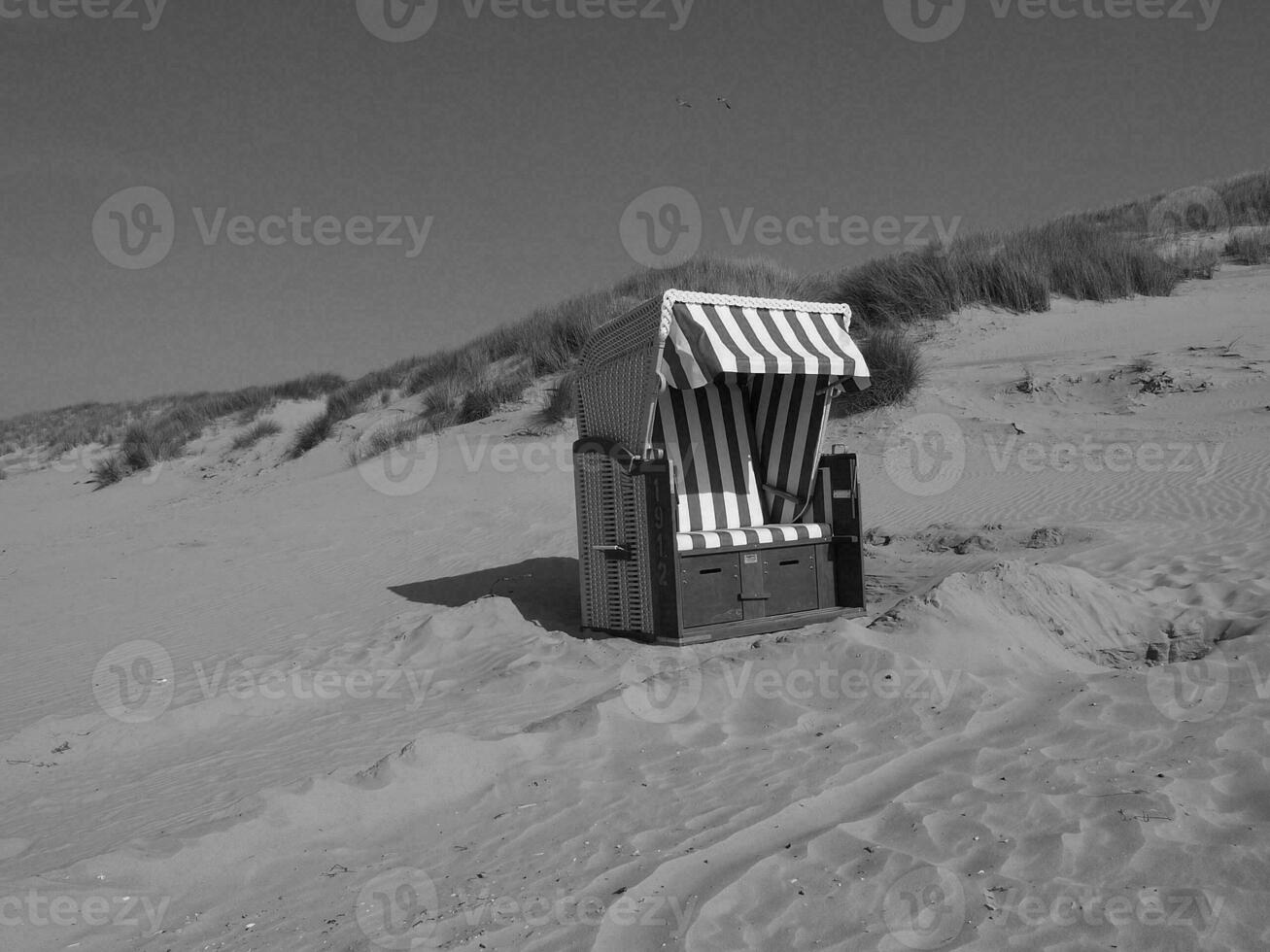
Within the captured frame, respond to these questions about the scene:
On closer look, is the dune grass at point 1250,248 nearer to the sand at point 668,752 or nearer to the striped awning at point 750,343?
the sand at point 668,752

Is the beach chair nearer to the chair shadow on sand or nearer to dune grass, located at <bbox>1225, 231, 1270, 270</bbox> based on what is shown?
the chair shadow on sand

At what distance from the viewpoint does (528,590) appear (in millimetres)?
8047

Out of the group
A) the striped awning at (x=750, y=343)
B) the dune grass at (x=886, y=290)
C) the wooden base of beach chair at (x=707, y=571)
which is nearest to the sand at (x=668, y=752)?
the wooden base of beach chair at (x=707, y=571)

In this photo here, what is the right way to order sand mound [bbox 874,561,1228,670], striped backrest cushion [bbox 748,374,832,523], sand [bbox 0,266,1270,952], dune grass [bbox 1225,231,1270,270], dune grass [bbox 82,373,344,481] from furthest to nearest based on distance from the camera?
1. dune grass [bbox 82,373,344,481]
2. dune grass [bbox 1225,231,1270,270]
3. striped backrest cushion [bbox 748,374,832,523]
4. sand mound [bbox 874,561,1228,670]
5. sand [bbox 0,266,1270,952]

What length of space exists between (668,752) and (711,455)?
3600mm

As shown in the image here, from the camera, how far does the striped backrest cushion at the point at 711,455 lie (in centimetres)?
725

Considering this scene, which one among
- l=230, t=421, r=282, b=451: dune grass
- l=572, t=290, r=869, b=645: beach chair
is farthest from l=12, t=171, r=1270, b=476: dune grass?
l=572, t=290, r=869, b=645: beach chair

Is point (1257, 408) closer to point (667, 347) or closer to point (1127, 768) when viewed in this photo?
point (667, 347)

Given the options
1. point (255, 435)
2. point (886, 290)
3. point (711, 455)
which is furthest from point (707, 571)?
point (255, 435)

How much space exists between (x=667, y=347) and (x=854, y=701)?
101 inches

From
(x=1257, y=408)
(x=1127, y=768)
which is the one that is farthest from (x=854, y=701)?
(x=1257, y=408)

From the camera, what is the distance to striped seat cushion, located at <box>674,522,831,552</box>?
20.3 feet

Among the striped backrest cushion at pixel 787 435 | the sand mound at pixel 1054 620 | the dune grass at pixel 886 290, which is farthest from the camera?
the dune grass at pixel 886 290

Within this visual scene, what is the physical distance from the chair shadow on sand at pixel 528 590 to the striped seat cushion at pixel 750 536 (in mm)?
999
